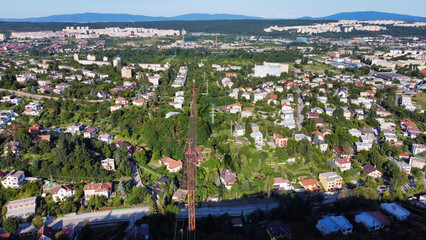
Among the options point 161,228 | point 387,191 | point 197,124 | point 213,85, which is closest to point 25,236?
point 161,228

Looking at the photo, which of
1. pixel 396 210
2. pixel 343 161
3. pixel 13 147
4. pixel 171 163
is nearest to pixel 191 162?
pixel 171 163

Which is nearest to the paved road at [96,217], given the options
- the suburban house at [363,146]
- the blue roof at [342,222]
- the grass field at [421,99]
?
the blue roof at [342,222]

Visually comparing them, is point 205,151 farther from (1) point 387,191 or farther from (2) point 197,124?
(1) point 387,191

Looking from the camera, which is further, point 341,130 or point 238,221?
point 341,130

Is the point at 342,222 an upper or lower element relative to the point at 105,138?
lower

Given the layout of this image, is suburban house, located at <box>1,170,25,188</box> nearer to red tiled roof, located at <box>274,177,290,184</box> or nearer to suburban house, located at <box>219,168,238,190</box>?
suburban house, located at <box>219,168,238,190</box>

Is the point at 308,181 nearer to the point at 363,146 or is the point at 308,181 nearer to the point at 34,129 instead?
the point at 363,146
